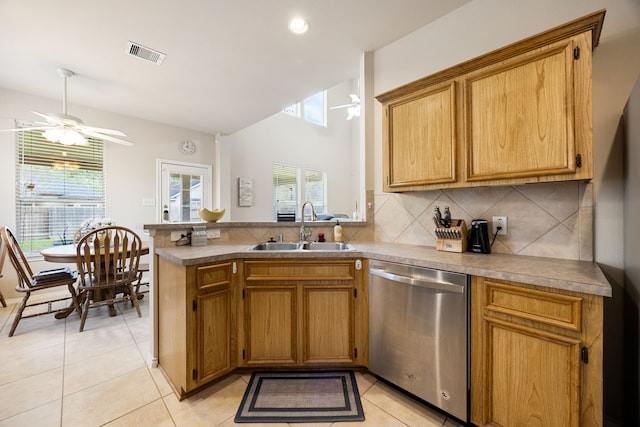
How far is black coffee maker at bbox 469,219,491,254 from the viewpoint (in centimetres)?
169

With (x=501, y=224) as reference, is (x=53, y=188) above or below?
above

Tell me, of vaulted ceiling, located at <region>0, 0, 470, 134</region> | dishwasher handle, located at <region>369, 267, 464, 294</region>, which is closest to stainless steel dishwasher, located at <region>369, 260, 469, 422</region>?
dishwasher handle, located at <region>369, 267, 464, 294</region>

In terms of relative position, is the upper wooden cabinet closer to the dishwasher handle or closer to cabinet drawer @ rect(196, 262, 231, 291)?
the dishwasher handle

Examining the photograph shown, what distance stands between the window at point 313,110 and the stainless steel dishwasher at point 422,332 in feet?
18.7

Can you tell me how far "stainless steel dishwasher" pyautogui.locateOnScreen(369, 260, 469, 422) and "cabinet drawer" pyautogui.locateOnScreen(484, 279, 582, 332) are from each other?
0.41ft

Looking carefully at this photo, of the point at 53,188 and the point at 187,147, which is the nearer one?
the point at 53,188

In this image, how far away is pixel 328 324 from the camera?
Answer: 179 centimetres

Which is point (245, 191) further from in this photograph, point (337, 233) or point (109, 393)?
point (109, 393)

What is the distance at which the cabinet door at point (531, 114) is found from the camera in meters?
1.25

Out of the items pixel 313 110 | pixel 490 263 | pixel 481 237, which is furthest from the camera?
pixel 313 110

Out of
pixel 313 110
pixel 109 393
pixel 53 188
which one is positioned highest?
pixel 313 110

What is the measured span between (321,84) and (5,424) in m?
3.82

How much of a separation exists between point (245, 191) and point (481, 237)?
15.6ft

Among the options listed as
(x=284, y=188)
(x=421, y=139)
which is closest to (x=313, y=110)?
(x=284, y=188)
